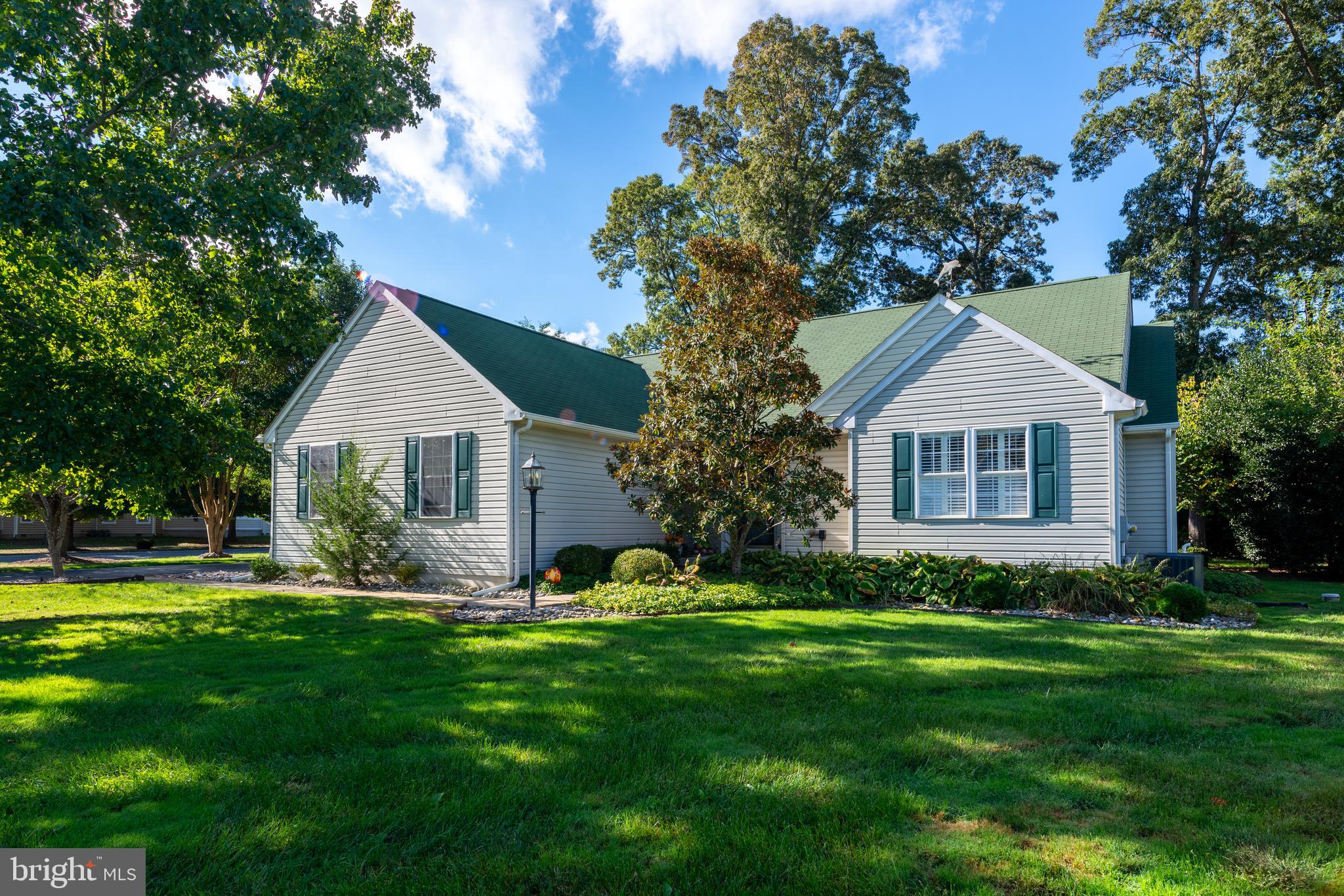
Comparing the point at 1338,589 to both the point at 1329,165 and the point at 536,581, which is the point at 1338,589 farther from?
the point at 536,581

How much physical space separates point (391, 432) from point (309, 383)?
2.87m

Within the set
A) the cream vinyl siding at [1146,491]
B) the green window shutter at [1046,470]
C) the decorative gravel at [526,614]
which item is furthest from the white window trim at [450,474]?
the cream vinyl siding at [1146,491]

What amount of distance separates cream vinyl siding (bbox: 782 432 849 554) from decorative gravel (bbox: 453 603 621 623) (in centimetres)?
516

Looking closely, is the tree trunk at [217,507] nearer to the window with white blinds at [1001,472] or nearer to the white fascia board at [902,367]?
the white fascia board at [902,367]

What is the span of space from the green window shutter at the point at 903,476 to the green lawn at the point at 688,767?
548cm

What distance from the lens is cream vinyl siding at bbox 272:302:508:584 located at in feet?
43.4

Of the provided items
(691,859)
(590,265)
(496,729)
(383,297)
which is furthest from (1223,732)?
(590,265)

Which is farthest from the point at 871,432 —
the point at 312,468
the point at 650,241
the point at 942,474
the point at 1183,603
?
the point at 650,241

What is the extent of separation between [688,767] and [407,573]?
11.1 meters

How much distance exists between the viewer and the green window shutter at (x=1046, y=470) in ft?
37.1

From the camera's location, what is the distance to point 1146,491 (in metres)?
12.8

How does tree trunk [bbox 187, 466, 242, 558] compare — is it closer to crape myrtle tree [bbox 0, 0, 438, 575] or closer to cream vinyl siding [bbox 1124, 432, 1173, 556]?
crape myrtle tree [bbox 0, 0, 438, 575]

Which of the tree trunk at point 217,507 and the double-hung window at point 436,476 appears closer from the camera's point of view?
the double-hung window at point 436,476

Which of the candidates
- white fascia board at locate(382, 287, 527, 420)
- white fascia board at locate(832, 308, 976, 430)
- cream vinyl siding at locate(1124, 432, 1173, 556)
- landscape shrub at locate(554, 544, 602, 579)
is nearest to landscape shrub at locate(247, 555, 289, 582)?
white fascia board at locate(382, 287, 527, 420)
